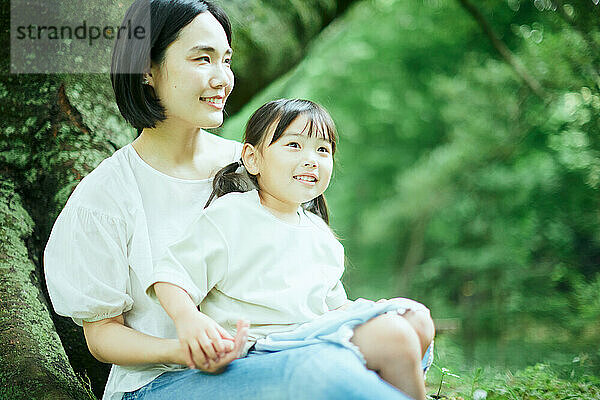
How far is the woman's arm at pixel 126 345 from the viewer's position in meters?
1.55

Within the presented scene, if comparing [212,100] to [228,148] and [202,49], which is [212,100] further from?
[228,148]

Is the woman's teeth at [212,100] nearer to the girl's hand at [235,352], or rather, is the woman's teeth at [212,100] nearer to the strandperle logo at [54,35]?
the girl's hand at [235,352]

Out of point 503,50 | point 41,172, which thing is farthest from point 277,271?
point 503,50

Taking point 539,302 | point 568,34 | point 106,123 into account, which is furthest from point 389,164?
point 106,123

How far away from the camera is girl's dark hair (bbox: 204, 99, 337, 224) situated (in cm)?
176

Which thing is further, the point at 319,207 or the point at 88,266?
the point at 319,207

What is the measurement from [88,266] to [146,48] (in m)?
0.59

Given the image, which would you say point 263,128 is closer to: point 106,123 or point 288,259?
point 288,259

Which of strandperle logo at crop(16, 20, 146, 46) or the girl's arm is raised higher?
strandperle logo at crop(16, 20, 146, 46)

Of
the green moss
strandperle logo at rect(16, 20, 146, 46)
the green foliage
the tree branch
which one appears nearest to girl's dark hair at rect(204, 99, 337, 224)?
the green moss

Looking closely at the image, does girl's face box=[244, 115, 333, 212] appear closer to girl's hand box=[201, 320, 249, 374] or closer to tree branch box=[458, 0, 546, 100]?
girl's hand box=[201, 320, 249, 374]

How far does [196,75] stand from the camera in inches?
71.1

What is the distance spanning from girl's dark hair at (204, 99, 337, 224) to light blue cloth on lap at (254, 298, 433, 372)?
0.45m

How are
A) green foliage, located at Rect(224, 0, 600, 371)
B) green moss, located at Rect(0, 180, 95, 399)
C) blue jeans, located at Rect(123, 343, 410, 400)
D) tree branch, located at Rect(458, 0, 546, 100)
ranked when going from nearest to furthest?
blue jeans, located at Rect(123, 343, 410, 400), green moss, located at Rect(0, 180, 95, 399), tree branch, located at Rect(458, 0, 546, 100), green foliage, located at Rect(224, 0, 600, 371)
